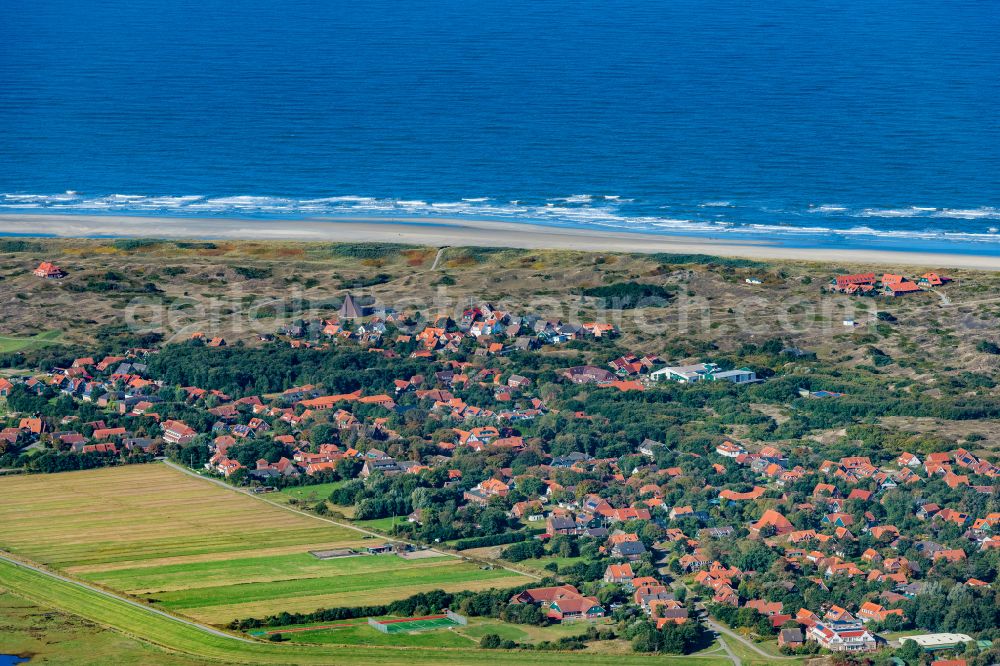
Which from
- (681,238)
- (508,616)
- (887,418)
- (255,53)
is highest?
(255,53)

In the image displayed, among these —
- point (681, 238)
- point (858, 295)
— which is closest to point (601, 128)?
point (681, 238)

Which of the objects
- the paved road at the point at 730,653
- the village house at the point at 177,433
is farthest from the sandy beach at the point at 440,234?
the paved road at the point at 730,653

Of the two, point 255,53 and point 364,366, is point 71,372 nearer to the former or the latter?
point 364,366

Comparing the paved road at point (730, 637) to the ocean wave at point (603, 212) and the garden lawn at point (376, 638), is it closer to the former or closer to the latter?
the garden lawn at point (376, 638)

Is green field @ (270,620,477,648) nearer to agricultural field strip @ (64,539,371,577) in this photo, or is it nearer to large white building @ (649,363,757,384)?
agricultural field strip @ (64,539,371,577)

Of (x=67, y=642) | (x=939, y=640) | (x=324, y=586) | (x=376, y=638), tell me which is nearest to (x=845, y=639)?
(x=939, y=640)

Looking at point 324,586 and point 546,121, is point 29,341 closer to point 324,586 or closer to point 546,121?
point 324,586

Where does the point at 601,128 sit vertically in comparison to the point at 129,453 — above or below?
above
